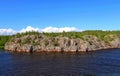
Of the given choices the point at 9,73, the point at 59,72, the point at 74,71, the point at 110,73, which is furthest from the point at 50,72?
the point at 110,73

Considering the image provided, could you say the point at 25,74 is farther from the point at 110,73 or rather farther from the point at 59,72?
the point at 110,73

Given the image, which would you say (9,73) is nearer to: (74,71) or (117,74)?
(74,71)

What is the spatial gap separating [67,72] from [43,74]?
10757 mm

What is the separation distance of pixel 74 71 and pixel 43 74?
1487 centimetres

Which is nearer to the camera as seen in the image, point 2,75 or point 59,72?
point 2,75

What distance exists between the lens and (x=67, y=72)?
104m

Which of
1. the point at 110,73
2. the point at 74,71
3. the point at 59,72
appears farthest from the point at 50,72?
the point at 110,73

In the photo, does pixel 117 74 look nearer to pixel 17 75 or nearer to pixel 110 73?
pixel 110 73

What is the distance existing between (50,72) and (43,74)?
534 cm

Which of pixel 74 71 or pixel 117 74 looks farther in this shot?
pixel 74 71

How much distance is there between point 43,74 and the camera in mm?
101000

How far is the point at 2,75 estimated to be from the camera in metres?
98.2

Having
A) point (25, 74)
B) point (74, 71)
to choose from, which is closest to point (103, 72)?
point (74, 71)

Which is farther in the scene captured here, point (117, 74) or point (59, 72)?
point (59, 72)
